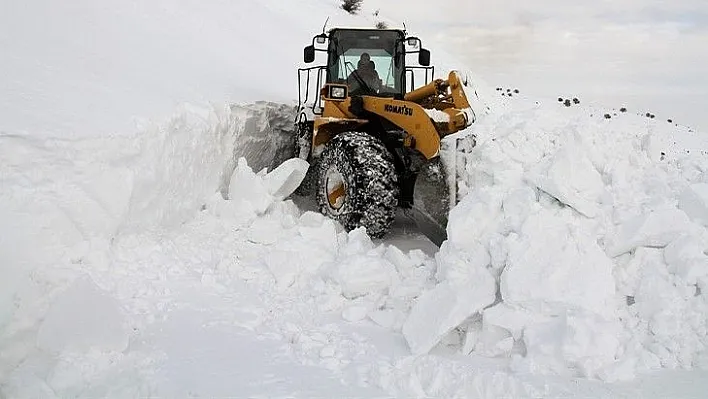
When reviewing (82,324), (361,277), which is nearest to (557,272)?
(361,277)

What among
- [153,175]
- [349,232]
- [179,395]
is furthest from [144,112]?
[179,395]

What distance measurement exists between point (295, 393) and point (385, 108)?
12.9ft

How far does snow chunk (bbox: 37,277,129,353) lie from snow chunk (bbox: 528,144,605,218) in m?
2.96

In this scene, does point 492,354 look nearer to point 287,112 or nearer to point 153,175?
point 153,175

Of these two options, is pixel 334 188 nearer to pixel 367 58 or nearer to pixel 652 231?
pixel 367 58

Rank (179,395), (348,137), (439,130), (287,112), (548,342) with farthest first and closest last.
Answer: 1. (287,112)
2. (348,137)
3. (439,130)
4. (548,342)
5. (179,395)

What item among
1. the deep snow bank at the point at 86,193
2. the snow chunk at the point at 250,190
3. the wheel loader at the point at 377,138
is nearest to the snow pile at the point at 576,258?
the wheel loader at the point at 377,138

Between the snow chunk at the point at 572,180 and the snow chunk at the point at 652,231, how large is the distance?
0.96ft

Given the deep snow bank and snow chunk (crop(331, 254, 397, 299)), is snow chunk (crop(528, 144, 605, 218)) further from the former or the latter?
the deep snow bank

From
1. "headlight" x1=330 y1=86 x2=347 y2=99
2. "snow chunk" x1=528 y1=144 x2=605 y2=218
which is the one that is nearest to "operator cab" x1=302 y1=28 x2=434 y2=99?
"headlight" x1=330 y1=86 x2=347 y2=99

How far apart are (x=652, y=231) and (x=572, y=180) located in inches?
25.2

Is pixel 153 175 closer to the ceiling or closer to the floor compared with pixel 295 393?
closer to the ceiling

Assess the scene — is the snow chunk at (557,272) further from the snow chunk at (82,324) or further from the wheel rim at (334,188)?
the wheel rim at (334,188)

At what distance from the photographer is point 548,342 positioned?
12.7ft
